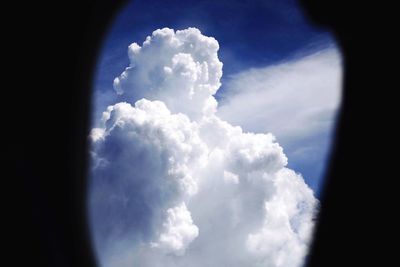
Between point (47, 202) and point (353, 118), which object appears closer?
point (353, 118)

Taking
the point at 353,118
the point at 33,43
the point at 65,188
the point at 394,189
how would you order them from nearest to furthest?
the point at 394,189, the point at 353,118, the point at 33,43, the point at 65,188

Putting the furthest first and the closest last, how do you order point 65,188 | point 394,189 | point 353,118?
point 65,188 < point 353,118 < point 394,189

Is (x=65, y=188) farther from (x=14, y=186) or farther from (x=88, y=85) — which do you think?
(x=88, y=85)

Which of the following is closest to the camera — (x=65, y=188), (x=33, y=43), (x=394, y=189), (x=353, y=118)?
(x=394, y=189)

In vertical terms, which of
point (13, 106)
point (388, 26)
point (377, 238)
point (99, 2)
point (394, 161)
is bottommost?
point (377, 238)

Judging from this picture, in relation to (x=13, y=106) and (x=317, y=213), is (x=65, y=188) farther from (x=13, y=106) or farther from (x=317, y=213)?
(x=317, y=213)

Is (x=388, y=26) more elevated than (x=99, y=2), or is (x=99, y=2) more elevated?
(x=99, y=2)

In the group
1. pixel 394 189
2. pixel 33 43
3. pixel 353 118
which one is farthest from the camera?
pixel 33 43

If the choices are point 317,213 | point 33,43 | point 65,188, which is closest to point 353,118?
point 317,213

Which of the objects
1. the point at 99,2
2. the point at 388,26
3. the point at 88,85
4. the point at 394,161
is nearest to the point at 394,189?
the point at 394,161
